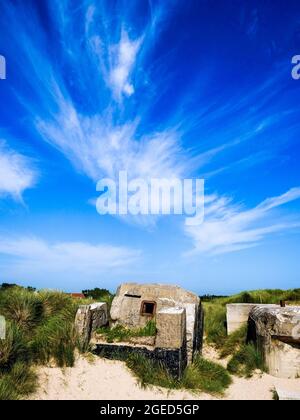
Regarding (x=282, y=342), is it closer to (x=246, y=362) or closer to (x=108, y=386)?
(x=246, y=362)

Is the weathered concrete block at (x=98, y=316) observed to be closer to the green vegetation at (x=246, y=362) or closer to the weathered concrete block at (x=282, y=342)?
the green vegetation at (x=246, y=362)

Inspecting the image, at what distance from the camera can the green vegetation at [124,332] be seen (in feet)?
27.6

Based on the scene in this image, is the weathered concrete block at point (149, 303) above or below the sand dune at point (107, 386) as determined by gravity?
above

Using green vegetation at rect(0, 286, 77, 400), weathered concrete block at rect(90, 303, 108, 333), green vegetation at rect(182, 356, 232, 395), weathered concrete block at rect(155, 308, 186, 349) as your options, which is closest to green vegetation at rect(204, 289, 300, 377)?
green vegetation at rect(182, 356, 232, 395)

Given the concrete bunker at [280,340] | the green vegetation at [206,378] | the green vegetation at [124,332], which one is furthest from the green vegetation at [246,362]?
the green vegetation at [124,332]

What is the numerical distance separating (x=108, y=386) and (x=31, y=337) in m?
2.02

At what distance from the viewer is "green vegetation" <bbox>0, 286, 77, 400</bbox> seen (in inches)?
Result: 238

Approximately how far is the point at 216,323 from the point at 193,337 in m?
3.78

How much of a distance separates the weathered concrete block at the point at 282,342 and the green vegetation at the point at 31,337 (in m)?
4.42

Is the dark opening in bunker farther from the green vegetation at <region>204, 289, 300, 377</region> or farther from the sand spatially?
the green vegetation at <region>204, 289, 300, 377</region>

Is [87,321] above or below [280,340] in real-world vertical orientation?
above

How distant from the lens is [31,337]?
25.4 feet

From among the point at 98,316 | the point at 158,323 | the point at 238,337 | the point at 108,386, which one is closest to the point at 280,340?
the point at 238,337

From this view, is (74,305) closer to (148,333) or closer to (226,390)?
(148,333)
